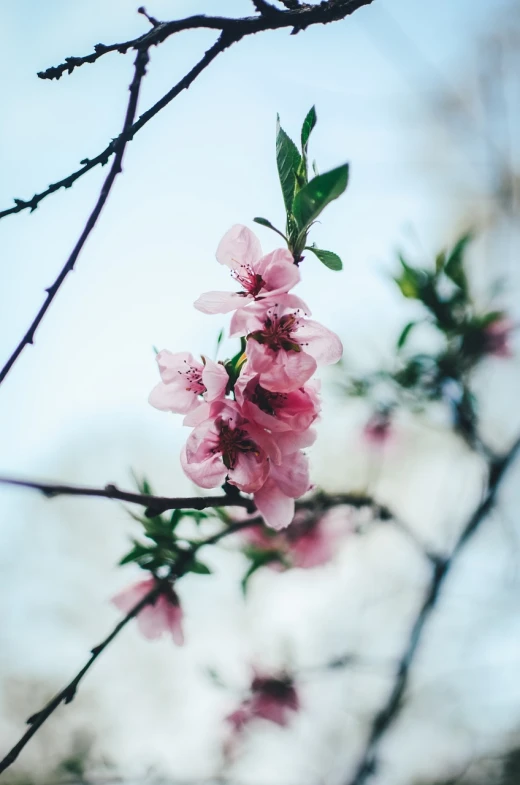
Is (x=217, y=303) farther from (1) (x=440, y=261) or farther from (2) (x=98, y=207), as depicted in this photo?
(1) (x=440, y=261)

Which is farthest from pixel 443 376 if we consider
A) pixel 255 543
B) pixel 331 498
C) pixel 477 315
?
pixel 255 543

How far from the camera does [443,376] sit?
1604 mm

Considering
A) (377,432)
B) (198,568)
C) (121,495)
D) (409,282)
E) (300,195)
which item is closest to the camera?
(121,495)

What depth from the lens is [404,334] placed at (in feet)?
4.90

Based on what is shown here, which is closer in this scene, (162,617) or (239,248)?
(239,248)

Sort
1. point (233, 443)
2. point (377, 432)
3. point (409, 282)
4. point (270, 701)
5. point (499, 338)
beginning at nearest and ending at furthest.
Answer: point (233, 443) → point (409, 282) → point (499, 338) → point (270, 701) → point (377, 432)

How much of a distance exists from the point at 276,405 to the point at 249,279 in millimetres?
170

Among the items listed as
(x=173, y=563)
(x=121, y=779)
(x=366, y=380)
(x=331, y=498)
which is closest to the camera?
(x=173, y=563)

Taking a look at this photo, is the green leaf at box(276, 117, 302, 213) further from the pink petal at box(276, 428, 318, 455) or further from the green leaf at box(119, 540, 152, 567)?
the green leaf at box(119, 540, 152, 567)

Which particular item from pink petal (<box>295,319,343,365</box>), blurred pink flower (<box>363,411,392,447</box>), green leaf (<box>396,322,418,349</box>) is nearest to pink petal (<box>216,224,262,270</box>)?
pink petal (<box>295,319,343,365</box>)

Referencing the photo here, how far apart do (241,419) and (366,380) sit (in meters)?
1.17

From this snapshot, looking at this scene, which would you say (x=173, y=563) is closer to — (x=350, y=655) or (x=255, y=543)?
(x=255, y=543)

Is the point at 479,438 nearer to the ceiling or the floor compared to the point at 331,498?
nearer to the ceiling

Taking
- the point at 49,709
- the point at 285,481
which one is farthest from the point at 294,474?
the point at 49,709
